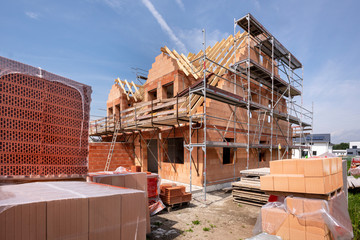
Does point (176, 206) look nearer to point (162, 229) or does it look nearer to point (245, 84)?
point (162, 229)

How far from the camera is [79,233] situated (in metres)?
2.35

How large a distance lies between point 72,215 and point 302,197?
4.65 meters

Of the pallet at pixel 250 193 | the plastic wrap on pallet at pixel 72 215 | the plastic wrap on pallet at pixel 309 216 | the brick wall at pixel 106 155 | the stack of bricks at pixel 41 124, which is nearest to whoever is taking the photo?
the plastic wrap on pallet at pixel 72 215

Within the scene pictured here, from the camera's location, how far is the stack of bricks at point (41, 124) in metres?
3.26

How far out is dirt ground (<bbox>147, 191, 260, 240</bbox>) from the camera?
5512 millimetres

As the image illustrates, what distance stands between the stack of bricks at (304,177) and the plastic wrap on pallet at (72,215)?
343 cm

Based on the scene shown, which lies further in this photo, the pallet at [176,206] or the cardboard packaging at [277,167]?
the pallet at [176,206]

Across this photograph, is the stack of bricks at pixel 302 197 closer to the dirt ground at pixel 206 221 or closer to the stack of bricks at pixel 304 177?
the stack of bricks at pixel 304 177

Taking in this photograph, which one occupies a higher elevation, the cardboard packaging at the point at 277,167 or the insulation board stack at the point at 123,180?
the cardboard packaging at the point at 277,167

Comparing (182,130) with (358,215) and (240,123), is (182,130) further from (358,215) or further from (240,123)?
(358,215)

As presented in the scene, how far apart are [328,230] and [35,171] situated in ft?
18.8

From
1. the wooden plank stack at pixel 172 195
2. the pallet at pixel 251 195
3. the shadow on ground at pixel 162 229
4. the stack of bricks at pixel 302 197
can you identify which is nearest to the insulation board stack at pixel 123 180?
the shadow on ground at pixel 162 229

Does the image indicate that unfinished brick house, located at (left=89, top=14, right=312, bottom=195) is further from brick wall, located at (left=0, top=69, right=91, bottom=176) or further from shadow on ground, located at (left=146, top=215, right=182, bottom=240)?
brick wall, located at (left=0, top=69, right=91, bottom=176)

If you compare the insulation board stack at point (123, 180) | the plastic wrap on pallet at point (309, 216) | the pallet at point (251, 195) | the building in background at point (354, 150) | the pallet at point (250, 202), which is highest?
the insulation board stack at point (123, 180)
